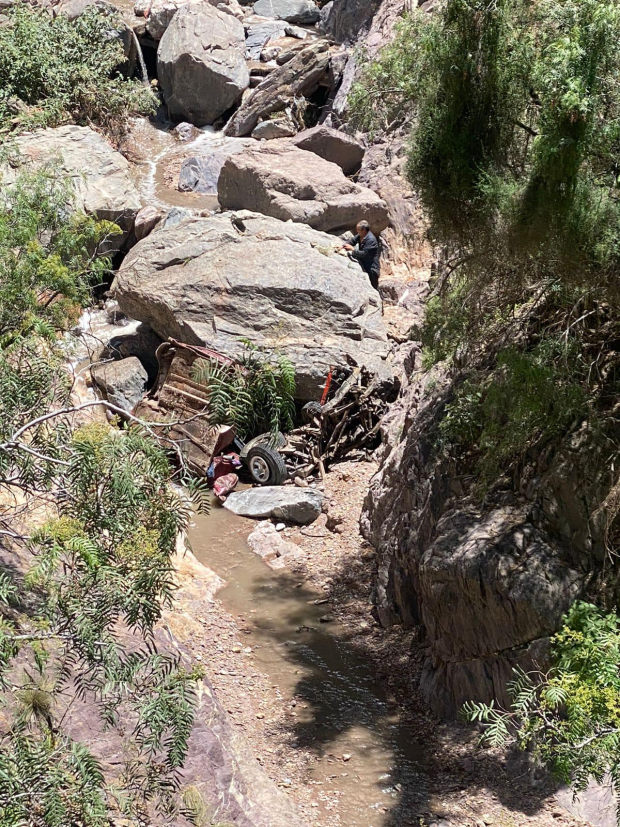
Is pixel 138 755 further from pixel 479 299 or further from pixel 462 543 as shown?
pixel 479 299

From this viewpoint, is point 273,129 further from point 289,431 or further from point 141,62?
point 289,431

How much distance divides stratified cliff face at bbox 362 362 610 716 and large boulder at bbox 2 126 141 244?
35.4 ft

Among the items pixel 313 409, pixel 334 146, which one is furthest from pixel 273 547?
pixel 334 146

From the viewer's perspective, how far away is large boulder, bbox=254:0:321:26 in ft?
98.6

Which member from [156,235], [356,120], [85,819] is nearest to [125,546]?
[85,819]

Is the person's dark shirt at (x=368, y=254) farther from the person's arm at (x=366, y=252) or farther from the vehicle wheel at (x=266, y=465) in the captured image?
the vehicle wheel at (x=266, y=465)

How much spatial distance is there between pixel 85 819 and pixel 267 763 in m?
3.43

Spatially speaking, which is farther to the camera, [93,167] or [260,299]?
[93,167]

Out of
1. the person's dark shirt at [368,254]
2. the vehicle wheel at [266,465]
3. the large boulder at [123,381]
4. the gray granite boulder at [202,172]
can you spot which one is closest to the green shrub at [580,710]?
the vehicle wheel at [266,465]

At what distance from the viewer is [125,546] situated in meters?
4.57

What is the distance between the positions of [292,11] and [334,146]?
39.4ft

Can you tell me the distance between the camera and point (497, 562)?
730cm

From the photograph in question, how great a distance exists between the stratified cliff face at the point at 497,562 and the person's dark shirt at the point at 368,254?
724 cm

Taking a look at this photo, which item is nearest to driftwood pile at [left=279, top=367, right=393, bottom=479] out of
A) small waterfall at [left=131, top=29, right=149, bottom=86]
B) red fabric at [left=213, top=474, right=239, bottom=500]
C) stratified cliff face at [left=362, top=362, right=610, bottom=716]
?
red fabric at [left=213, top=474, right=239, bottom=500]
